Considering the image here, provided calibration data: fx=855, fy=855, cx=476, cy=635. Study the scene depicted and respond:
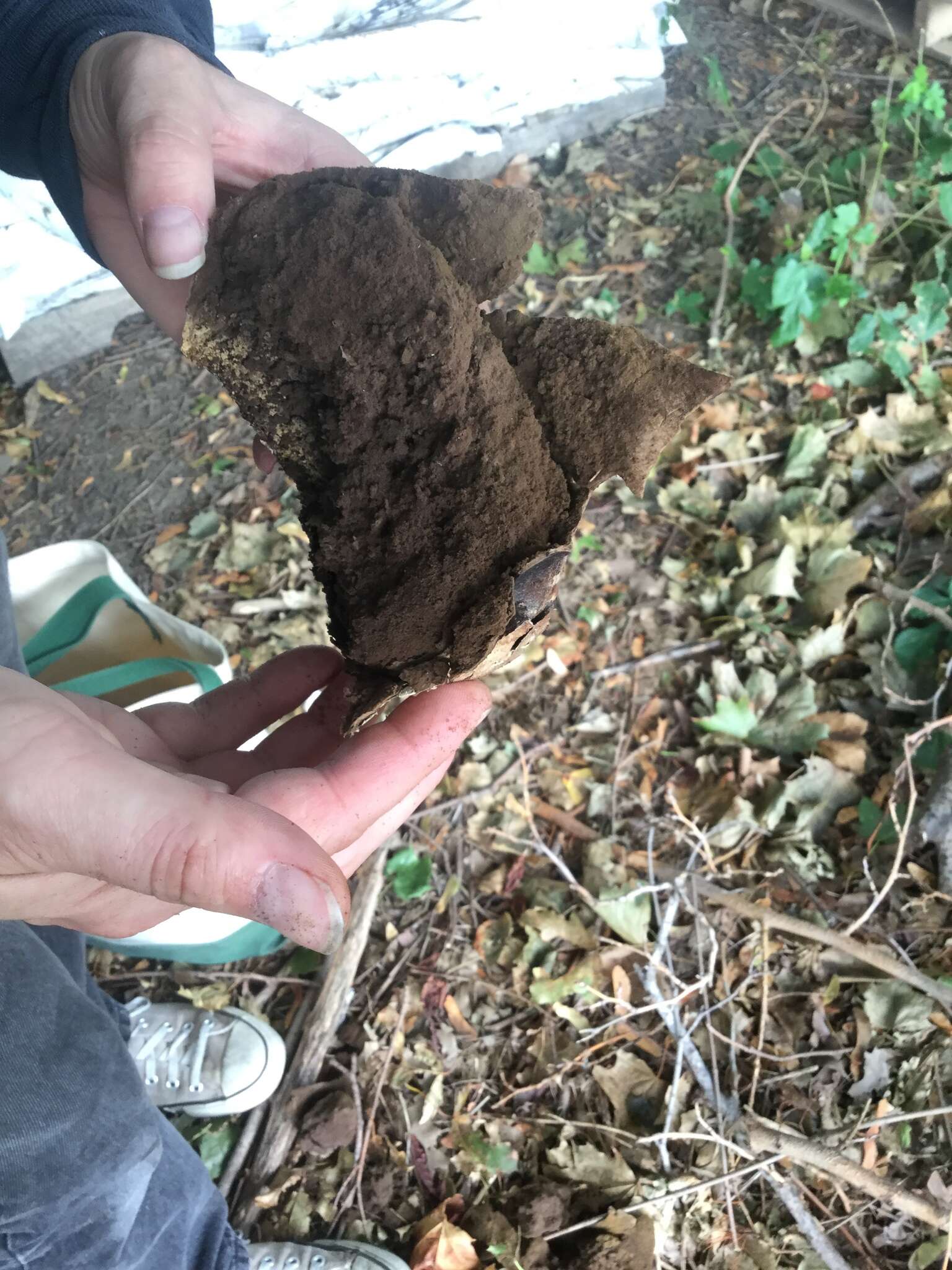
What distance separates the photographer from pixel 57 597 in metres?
2.70

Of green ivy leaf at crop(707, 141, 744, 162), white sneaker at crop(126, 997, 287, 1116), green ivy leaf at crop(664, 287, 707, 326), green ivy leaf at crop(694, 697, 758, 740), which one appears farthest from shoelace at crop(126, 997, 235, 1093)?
green ivy leaf at crop(707, 141, 744, 162)

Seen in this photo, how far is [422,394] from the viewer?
4.85 feet

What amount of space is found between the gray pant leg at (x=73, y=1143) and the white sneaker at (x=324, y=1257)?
0.83 feet

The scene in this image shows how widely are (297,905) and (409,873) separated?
1.74m

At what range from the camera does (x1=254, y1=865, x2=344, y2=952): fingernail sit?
44.7 inches

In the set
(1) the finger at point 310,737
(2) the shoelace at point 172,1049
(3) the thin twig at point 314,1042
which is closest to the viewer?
(1) the finger at point 310,737

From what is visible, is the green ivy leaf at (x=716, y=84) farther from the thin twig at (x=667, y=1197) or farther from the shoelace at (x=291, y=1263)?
the shoelace at (x=291, y=1263)

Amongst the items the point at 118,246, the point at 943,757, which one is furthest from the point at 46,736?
the point at 943,757

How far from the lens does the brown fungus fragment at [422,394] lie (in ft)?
4.75

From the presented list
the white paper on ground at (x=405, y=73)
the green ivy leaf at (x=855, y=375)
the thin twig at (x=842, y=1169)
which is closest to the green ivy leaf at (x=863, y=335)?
the green ivy leaf at (x=855, y=375)

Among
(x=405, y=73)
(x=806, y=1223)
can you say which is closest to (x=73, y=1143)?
(x=806, y=1223)

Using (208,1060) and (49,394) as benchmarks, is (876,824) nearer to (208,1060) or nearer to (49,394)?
(208,1060)

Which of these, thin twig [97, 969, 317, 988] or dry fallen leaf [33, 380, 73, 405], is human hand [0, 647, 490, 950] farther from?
dry fallen leaf [33, 380, 73, 405]

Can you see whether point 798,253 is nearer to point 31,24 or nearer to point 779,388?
point 779,388
